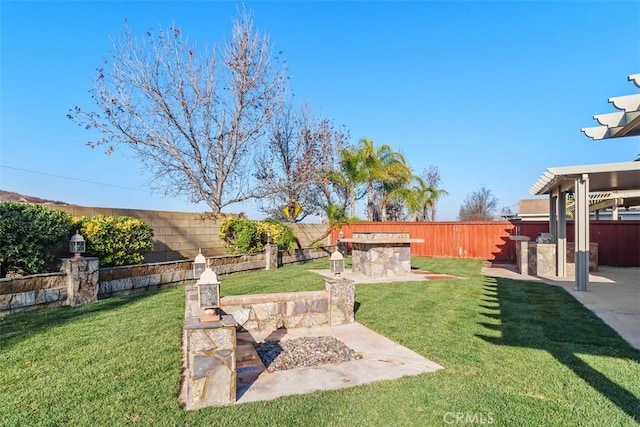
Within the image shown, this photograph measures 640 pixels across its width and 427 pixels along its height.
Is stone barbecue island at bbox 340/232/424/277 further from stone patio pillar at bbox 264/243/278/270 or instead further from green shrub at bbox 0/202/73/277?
green shrub at bbox 0/202/73/277

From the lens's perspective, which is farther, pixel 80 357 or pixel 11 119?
pixel 11 119

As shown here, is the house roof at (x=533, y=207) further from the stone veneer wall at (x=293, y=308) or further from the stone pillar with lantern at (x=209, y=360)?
the stone pillar with lantern at (x=209, y=360)

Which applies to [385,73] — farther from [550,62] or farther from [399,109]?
[550,62]

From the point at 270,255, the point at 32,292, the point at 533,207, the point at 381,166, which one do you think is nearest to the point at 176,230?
the point at 270,255

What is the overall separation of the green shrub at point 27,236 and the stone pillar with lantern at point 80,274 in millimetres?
295

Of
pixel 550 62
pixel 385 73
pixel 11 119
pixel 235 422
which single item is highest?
pixel 385 73

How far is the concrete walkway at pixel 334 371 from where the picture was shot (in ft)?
10.6

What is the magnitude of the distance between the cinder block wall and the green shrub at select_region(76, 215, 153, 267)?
43 cm

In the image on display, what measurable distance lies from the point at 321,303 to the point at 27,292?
4422 mm

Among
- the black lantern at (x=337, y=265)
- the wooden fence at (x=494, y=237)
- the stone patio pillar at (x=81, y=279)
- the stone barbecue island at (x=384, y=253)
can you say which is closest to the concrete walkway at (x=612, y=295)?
the wooden fence at (x=494, y=237)

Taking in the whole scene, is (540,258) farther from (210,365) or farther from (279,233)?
(210,365)

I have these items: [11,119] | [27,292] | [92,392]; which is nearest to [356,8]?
[27,292]

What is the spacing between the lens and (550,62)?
32.8ft

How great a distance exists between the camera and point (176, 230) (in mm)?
9711
